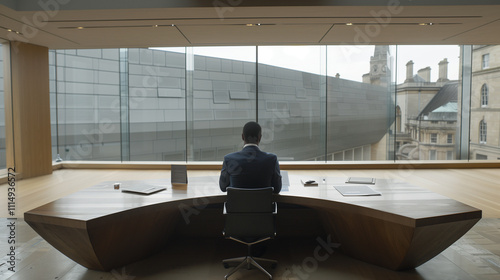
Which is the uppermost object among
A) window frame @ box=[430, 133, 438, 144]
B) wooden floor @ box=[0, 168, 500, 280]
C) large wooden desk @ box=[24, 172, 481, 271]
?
window frame @ box=[430, 133, 438, 144]

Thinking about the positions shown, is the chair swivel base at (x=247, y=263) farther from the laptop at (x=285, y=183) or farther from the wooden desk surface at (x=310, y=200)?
the laptop at (x=285, y=183)

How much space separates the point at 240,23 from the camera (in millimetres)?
5203

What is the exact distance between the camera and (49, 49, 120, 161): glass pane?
308 inches

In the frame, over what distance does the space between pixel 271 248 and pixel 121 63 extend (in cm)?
584

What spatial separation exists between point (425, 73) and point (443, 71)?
451mm

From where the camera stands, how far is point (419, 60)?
773 centimetres

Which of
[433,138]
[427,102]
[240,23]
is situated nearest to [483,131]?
[433,138]

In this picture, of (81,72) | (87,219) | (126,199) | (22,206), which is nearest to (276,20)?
(126,199)

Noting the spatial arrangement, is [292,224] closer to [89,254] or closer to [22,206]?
[89,254]

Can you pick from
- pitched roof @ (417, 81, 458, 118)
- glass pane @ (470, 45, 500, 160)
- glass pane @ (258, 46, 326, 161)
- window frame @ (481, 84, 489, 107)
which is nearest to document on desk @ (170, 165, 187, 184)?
glass pane @ (258, 46, 326, 161)

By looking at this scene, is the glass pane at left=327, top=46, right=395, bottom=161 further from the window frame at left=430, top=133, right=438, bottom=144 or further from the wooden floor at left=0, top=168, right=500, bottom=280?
the wooden floor at left=0, top=168, right=500, bottom=280

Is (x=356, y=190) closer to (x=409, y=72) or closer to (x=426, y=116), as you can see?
(x=409, y=72)

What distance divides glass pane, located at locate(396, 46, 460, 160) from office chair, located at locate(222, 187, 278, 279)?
6.07m

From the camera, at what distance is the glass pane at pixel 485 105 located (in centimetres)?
803
